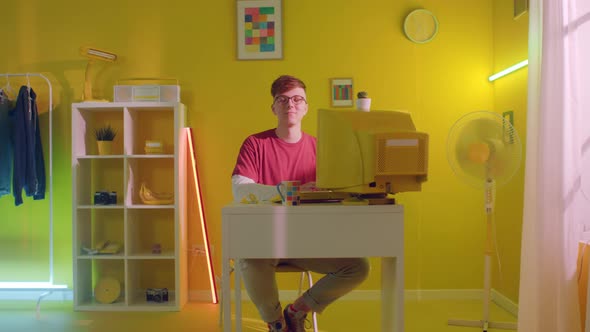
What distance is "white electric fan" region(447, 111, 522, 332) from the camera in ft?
8.83

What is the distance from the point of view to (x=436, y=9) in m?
3.78

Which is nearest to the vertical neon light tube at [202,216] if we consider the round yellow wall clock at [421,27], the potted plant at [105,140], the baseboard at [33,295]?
the potted plant at [105,140]

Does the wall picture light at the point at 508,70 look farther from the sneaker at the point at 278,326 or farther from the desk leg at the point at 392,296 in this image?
the sneaker at the point at 278,326

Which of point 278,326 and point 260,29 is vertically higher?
point 260,29

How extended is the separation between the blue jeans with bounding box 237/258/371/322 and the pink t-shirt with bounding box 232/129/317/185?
448 millimetres

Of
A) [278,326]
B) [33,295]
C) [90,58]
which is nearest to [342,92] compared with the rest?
[90,58]

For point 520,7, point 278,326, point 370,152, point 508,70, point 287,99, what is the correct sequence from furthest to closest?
point 508,70
point 520,7
point 287,99
point 278,326
point 370,152

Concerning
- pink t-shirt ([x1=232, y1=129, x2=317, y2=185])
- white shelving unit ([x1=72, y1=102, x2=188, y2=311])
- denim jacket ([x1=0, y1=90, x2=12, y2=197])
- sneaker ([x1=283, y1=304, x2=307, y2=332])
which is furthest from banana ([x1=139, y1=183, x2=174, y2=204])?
sneaker ([x1=283, y1=304, x2=307, y2=332])

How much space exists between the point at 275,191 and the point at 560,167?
47.6 inches

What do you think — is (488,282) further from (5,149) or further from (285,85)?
(5,149)

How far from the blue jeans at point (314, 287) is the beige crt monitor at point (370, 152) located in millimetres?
597

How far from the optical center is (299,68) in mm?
3799

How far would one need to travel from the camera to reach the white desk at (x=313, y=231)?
75.1 inches

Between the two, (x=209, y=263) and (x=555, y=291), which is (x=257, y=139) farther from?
(x=555, y=291)
